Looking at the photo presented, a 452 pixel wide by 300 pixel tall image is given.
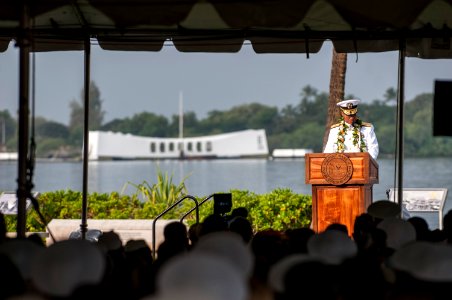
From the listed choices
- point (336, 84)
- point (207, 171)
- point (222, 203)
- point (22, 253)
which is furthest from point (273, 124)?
point (22, 253)

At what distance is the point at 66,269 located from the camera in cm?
398

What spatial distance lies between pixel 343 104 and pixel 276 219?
13.3ft

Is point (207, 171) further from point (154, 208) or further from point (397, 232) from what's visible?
point (397, 232)

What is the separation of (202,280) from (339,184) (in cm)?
803

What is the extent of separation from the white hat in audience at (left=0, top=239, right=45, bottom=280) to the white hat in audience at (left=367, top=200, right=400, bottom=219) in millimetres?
2420

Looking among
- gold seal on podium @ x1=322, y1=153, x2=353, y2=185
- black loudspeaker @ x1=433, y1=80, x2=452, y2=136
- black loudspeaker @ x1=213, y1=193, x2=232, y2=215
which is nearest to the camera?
black loudspeaker @ x1=433, y1=80, x2=452, y2=136

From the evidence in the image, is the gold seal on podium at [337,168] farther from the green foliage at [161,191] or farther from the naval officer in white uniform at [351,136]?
the green foliage at [161,191]

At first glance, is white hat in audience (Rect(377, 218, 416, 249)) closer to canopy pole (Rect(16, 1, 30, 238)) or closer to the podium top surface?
canopy pole (Rect(16, 1, 30, 238))

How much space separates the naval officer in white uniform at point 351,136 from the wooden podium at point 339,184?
0.79 m

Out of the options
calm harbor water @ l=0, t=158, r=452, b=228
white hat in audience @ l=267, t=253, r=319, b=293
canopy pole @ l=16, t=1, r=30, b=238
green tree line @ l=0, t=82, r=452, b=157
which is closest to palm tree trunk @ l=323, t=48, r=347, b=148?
canopy pole @ l=16, t=1, r=30, b=238

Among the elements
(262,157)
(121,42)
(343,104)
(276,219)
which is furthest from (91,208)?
(262,157)

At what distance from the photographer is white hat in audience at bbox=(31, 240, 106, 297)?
3.91 metres

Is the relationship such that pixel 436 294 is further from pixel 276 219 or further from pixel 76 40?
pixel 276 219

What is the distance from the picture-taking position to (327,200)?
11438mm
